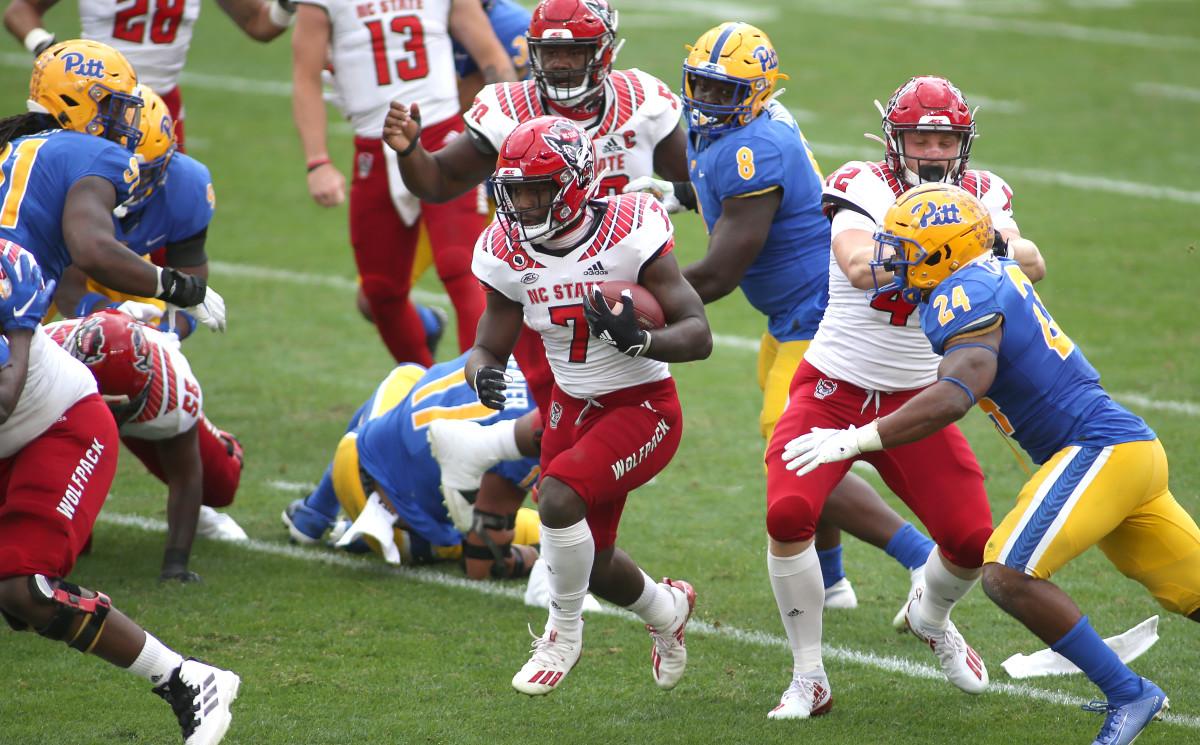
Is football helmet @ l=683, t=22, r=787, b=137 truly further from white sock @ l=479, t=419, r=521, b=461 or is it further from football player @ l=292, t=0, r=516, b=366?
football player @ l=292, t=0, r=516, b=366

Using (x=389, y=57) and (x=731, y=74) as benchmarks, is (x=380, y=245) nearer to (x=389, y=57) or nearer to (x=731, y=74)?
(x=389, y=57)

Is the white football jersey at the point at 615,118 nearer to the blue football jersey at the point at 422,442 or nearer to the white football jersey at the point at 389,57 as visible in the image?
the blue football jersey at the point at 422,442

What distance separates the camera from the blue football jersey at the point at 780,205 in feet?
14.9

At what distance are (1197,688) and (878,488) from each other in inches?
82.0

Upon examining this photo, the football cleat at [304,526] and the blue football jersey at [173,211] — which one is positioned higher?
the blue football jersey at [173,211]

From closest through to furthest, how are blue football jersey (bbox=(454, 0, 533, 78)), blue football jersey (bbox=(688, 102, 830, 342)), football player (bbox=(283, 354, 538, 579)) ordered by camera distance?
blue football jersey (bbox=(688, 102, 830, 342))
football player (bbox=(283, 354, 538, 579))
blue football jersey (bbox=(454, 0, 533, 78))

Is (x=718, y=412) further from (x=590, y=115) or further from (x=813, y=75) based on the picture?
(x=813, y=75)

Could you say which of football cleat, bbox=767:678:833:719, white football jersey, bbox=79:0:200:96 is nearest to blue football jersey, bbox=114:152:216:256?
white football jersey, bbox=79:0:200:96

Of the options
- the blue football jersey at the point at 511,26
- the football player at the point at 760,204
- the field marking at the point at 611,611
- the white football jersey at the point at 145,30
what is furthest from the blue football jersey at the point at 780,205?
the white football jersey at the point at 145,30

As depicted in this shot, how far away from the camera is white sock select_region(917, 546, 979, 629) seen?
4105 mm

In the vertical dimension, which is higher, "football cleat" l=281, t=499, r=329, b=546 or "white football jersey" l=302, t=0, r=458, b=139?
"white football jersey" l=302, t=0, r=458, b=139

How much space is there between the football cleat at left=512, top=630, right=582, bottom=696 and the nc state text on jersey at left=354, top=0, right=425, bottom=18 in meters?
3.57

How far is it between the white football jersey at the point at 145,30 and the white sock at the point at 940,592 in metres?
5.02

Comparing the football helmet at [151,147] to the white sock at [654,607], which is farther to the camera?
the football helmet at [151,147]
